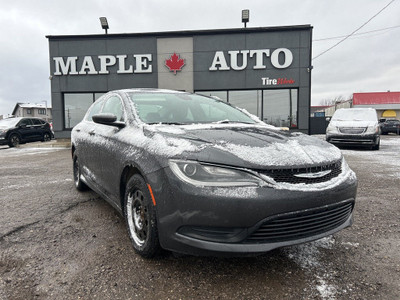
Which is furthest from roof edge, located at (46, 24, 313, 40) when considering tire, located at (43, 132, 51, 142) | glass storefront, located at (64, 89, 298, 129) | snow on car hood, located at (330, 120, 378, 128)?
snow on car hood, located at (330, 120, 378, 128)

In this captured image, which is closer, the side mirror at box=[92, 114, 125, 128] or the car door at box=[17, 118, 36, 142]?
the side mirror at box=[92, 114, 125, 128]

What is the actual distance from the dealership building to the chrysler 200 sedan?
41.4ft

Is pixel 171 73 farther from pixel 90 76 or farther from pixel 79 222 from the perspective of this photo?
pixel 79 222

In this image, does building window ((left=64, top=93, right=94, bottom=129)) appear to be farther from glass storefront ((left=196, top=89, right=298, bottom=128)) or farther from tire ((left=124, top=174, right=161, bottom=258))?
tire ((left=124, top=174, right=161, bottom=258))

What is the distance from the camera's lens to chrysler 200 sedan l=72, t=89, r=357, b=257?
173 centimetres

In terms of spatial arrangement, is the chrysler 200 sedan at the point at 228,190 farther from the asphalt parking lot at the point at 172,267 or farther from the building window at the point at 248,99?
the building window at the point at 248,99

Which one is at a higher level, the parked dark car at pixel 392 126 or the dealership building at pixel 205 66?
the dealership building at pixel 205 66

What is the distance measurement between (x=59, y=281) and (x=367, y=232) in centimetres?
275

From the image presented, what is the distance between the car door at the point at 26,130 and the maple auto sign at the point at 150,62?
3.04 m

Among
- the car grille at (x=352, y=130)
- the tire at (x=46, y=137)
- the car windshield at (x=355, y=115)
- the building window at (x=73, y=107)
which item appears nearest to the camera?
the car grille at (x=352, y=130)

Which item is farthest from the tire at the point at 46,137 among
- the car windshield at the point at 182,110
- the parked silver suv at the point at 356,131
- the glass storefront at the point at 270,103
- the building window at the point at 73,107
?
the car windshield at the point at 182,110

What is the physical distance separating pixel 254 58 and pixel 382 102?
107 ft

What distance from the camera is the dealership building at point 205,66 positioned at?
1412cm

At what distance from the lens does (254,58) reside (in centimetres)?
1423
